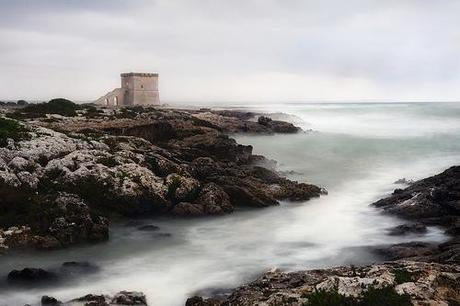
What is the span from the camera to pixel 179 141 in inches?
1231

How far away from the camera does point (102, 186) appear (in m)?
21.0

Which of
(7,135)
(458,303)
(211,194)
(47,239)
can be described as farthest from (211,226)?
(458,303)

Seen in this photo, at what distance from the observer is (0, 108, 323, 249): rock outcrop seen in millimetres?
17844

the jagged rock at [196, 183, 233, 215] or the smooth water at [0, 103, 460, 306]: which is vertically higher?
the jagged rock at [196, 183, 233, 215]

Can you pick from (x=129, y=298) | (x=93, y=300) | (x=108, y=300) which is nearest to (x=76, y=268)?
(x=93, y=300)

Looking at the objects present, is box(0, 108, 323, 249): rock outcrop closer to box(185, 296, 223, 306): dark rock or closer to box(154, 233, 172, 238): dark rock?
box(154, 233, 172, 238): dark rock

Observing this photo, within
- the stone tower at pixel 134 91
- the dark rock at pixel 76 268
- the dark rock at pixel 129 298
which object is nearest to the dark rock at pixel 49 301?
the dark rock at pixel 129 298

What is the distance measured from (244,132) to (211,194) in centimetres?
2999

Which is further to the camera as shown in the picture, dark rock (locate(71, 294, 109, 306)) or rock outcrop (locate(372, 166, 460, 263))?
rock outcrop (locate(372, 166, 460, 263))

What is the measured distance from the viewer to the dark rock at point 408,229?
1839 cm

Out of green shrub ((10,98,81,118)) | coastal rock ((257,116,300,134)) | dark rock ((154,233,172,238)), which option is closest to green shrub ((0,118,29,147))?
dark rock ((154,233,172,238))

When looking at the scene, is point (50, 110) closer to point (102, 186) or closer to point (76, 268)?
point (102, 186)

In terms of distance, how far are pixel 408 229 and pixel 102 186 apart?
12.4 m

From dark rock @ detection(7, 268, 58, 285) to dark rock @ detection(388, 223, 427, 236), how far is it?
1217 cm
